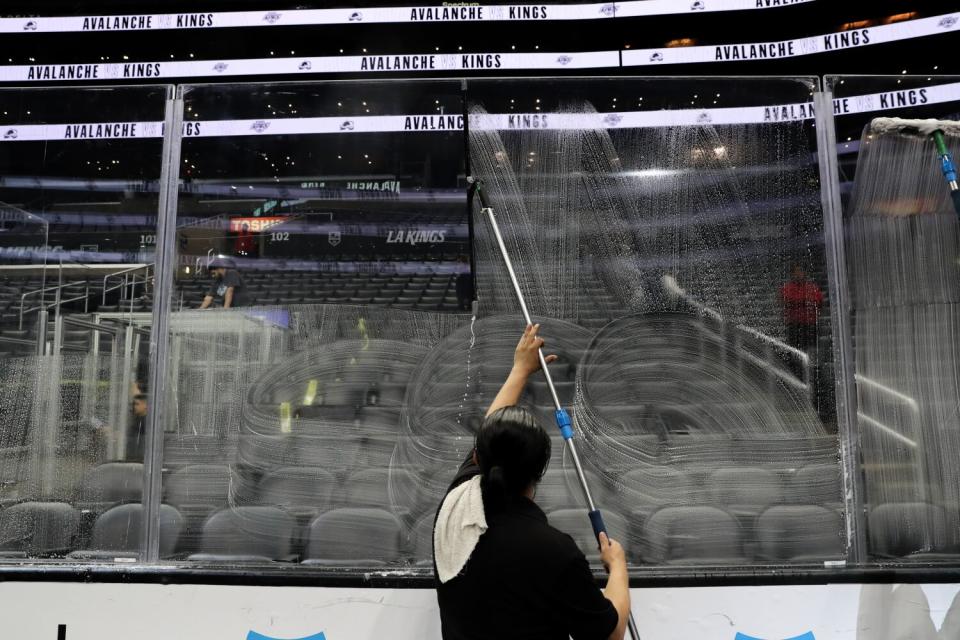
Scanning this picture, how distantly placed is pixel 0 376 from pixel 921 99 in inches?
154

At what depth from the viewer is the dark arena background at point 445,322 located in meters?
2.67

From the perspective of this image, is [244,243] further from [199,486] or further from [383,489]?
[383,489]

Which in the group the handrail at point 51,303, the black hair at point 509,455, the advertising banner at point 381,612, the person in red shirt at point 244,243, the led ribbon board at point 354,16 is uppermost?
the led ribbon board at point 354,16

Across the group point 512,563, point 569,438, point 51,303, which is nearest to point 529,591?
point 512,563

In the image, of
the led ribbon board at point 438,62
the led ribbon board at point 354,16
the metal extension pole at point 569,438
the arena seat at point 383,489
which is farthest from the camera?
the led ribbon board at point 438,62

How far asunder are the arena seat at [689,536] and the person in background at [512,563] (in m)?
0.98

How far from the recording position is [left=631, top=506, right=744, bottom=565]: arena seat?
2641 millimetres

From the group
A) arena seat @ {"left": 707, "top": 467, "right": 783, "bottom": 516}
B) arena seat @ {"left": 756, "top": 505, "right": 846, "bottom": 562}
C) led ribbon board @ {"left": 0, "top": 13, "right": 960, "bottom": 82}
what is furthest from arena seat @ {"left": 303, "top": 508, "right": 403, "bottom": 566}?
led ribbon board @ {"left": 0, "top": 13, "right": 960, "bottom": 82}

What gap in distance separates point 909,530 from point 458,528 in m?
1.95

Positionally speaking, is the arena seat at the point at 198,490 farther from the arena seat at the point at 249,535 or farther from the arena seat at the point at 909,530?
the arena seat at the point at 909,530

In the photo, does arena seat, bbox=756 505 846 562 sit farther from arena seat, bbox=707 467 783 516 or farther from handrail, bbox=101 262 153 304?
handrail, bbox=101 262 153 304

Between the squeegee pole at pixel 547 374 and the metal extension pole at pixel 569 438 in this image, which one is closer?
the metal extension pole at pixel 569 438

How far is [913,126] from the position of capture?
2.73 metres

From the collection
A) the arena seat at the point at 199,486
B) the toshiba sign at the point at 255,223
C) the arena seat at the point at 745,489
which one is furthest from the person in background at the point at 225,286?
the arena seat at the point at 745,489
